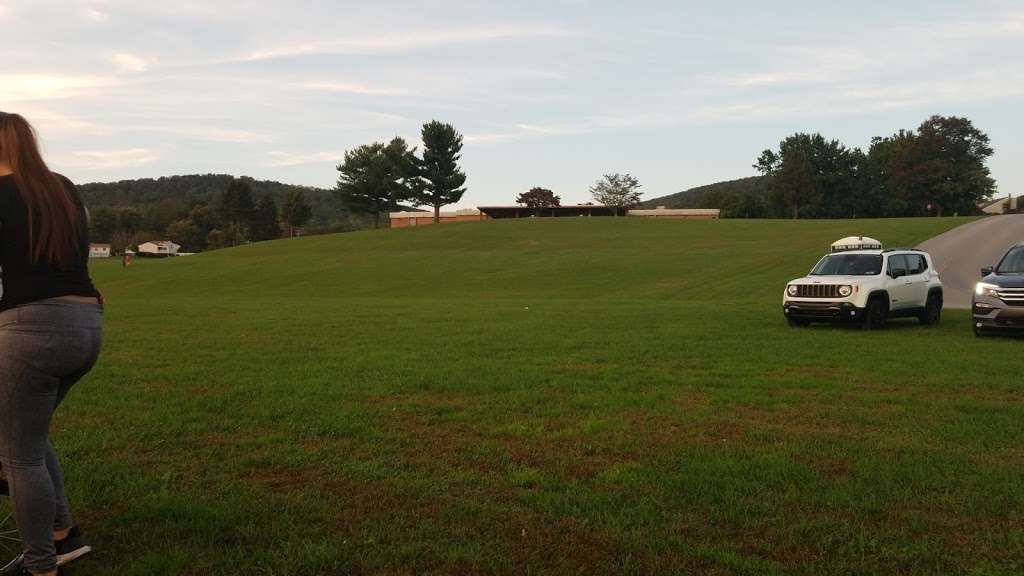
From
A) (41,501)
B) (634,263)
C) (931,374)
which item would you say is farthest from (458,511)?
(634,263)

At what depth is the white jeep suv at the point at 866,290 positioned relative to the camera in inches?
600

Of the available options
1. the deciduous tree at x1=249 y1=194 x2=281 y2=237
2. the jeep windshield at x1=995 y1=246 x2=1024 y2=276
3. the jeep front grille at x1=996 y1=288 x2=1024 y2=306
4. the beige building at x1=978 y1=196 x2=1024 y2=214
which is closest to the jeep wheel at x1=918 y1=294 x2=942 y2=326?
the jeep windshield at x1=995 y1=246 x2=1024 y2=276

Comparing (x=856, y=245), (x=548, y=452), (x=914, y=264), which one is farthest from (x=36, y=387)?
(x=856, y=245)

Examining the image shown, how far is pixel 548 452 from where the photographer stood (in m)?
5.74

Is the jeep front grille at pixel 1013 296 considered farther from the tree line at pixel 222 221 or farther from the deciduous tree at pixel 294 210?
the tree line at pixel 222 221

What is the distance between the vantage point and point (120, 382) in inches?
345

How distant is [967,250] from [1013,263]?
28.0 metres

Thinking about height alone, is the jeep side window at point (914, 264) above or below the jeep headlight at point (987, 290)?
above

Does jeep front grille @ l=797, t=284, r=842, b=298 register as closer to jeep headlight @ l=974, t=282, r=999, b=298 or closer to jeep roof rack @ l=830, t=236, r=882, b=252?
jeep headlight @ l=974, t=282, r=999, b=298

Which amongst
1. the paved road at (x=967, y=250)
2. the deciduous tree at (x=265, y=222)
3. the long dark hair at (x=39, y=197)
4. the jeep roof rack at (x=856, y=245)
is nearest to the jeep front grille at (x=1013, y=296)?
the jeep roof rack at (x=856, y=245)

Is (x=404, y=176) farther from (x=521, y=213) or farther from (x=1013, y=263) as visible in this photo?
(x=1013, y=263)

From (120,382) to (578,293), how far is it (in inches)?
948

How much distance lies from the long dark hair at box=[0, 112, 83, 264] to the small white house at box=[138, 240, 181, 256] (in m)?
118

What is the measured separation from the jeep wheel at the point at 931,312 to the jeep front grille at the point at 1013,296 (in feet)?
11.6
